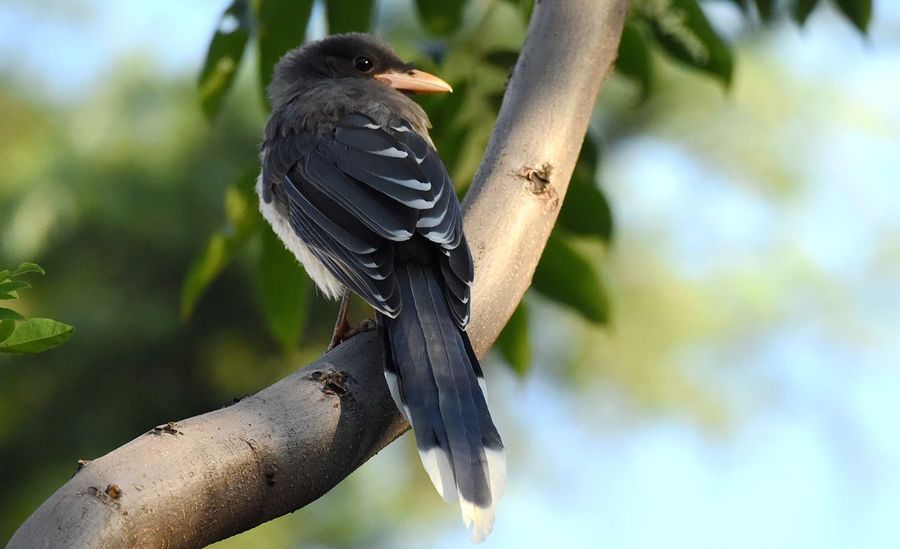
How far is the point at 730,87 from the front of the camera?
420cm

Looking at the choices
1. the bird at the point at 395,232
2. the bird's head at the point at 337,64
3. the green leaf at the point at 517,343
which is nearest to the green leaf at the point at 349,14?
the bird at the point at 395,232

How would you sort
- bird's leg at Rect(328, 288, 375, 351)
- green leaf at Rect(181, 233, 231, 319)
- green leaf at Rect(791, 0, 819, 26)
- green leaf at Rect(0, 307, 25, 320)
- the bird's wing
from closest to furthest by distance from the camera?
green leaf at Rect(0, 307, 25, 320), the bird's wing, bird's leg at Rect(328, 288, 375, 351), green leaf at Rect(181, 233, 231, 319), green leaf at Rect(791, 0, 819, 26)

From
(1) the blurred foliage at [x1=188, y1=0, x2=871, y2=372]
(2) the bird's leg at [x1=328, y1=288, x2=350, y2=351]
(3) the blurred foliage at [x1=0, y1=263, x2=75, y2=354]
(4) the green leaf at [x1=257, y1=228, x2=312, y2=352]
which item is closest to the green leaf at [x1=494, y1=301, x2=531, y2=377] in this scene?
(1) the blurred foliage at [x1=188, y1=0, x2=871, y2=372]

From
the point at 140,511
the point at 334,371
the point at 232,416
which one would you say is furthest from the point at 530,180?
the point at 140,511

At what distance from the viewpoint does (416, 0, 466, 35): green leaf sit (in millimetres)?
4043

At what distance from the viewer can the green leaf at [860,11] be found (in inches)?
164

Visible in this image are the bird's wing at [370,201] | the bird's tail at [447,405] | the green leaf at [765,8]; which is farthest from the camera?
the green leaf at [765,8]

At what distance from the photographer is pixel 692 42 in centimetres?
420

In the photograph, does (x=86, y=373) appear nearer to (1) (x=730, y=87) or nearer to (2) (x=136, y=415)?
(2) (x=136, y=415)

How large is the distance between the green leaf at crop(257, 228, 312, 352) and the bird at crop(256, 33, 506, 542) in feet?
0.34

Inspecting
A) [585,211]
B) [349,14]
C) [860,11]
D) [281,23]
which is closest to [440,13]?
[349,14]

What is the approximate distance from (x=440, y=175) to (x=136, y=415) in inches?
231

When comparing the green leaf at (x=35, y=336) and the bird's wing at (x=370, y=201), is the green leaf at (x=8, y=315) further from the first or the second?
the bird's wing at (x=370, y=201)

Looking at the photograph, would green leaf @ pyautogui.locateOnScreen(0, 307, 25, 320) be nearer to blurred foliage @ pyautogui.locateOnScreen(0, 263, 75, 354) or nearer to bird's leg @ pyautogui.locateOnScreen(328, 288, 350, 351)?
blurred foliage @ pyautogui.locateOnScreen(0, 263, 75, 354)
